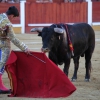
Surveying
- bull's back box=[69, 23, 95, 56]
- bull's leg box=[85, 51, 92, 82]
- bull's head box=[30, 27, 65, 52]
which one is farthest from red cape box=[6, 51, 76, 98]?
bull's leg box=[85, 51, 92, 82]

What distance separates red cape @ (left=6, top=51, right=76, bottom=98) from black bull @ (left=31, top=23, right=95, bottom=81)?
70 centimetres

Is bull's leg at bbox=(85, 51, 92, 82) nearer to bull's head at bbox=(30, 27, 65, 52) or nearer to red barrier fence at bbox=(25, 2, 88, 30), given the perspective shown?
bull's head at bbox=(30, 27, 65, 52)

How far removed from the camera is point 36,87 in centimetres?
625

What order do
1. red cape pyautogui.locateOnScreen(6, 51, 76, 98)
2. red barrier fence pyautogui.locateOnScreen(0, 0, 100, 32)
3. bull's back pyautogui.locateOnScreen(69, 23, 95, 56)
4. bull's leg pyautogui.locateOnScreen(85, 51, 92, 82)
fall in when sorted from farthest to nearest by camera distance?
red barrier fence pyautogui.locateOnScreen(0, 0, 100, 32), bull's leg pyautogui.locateOnScreen(85, 51, 92, 82), bull's back pyautogui.locateOnScreen(69, 23, 95, 56), red cape pyautogui.locateOnScreen(6, 51, 76, 98)

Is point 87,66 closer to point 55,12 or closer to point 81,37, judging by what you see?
point 81,37

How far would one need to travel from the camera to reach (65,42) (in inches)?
295

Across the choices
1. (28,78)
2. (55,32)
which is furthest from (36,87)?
(55,32)

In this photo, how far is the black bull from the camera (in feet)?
23.6

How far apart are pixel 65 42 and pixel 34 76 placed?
54.1 inches

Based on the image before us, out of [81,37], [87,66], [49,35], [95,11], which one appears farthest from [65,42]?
[95,11]

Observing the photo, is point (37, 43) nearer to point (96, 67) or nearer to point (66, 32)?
point (96, 67)

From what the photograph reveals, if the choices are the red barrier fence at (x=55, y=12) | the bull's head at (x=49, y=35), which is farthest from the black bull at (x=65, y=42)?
the red barrier fence at (x=55, y=12)

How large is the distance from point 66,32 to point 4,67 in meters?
1.55

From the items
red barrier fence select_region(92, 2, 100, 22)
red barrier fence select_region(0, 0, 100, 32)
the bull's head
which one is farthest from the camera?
red barrier fence select_region(92, 2, 100, 22)
